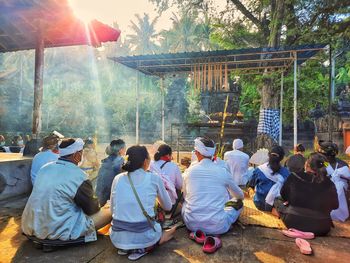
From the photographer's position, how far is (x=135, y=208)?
10.8ft

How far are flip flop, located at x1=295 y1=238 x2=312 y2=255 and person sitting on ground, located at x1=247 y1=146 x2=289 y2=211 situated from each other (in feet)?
4.45

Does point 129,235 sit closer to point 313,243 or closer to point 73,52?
point 313,243

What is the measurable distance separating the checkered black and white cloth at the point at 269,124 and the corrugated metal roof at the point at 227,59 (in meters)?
1.77

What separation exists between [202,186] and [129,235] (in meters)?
1.16

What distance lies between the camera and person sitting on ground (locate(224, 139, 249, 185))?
23.5 ft

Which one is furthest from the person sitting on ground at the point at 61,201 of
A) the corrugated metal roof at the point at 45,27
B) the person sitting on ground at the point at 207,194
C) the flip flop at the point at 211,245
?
the corrugated metal roof at the point at 45,27

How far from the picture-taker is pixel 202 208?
377 centimetres

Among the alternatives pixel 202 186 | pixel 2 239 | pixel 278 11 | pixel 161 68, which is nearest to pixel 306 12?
pixel 278 11

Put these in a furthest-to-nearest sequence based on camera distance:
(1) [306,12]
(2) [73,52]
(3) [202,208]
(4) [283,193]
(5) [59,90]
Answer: (2) [73,52], (5) [59,90], (1) [306,12], (4) [283,193], (3) [202,208]

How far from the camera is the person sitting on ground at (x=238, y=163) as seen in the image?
23.5 ft

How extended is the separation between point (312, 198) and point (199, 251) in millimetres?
1758

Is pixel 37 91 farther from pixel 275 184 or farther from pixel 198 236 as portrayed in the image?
pixel 275 184

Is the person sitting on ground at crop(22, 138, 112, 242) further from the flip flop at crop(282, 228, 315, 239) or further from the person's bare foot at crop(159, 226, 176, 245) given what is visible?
the flip flop at crop(282, 228, 315, 239)

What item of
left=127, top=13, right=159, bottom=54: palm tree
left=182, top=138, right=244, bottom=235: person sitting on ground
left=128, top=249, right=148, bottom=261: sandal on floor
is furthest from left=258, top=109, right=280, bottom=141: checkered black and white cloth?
left=127, top=13, right=159, bottom=54: palm tree
